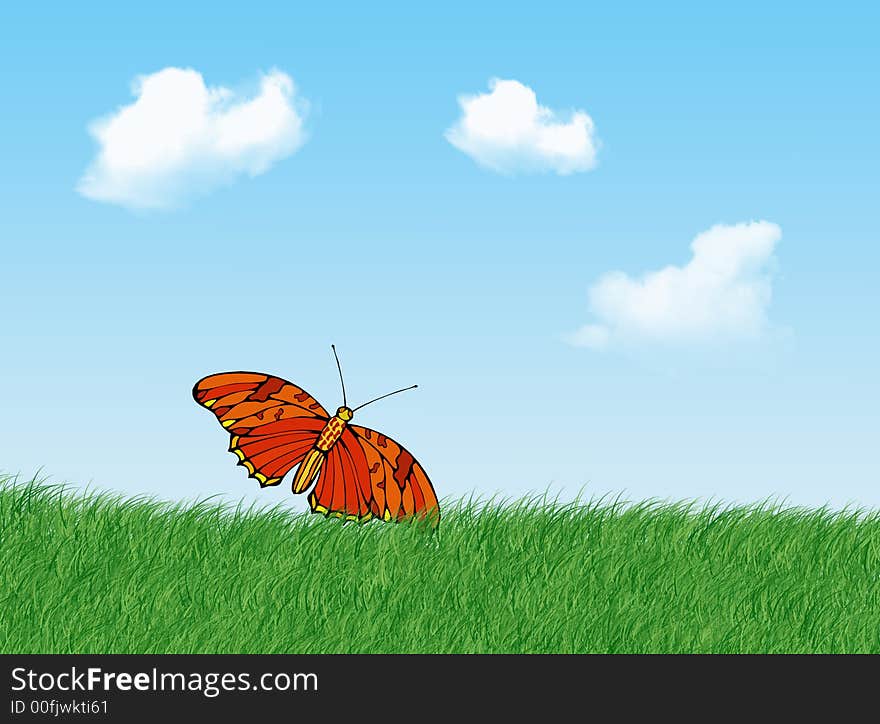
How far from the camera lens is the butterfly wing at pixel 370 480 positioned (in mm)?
6281

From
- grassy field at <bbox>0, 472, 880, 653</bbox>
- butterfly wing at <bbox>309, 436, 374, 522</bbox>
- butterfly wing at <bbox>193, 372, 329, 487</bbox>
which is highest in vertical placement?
butterfly wing at <bbox>193, 372, 329, 487</bbox>

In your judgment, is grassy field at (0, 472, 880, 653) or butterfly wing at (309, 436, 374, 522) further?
butterfly wing at (309, 436, 374, 522)

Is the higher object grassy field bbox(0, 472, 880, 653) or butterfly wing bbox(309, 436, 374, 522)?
butterfly wing bbox(309, 436, 374, 522)

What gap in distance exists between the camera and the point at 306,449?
20.7ft

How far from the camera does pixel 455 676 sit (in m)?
4.92

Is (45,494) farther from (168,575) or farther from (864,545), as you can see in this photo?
(864,545)

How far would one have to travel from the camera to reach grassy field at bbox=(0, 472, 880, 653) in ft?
18.2

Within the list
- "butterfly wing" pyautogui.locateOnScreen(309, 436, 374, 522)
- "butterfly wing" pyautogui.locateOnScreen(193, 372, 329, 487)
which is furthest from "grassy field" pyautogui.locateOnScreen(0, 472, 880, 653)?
"butterfly wing" pyautogui.locateOnScreen(193, 372, 329, 487)

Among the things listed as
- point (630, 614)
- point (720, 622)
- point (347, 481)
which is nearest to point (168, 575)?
point (347, 481)

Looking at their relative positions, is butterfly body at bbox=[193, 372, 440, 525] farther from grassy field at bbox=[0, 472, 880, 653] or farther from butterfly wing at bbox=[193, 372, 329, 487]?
grassy field at bbox=[0, 472, 880, 653]

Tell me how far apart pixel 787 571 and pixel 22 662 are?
4383 millimetres

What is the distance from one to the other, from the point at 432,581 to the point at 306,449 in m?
0.99

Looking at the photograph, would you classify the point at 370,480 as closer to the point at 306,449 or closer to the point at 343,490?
the point at 343,490

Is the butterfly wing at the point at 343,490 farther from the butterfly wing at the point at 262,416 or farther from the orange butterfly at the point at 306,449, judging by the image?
the butterfly wing at the point at 262,416
